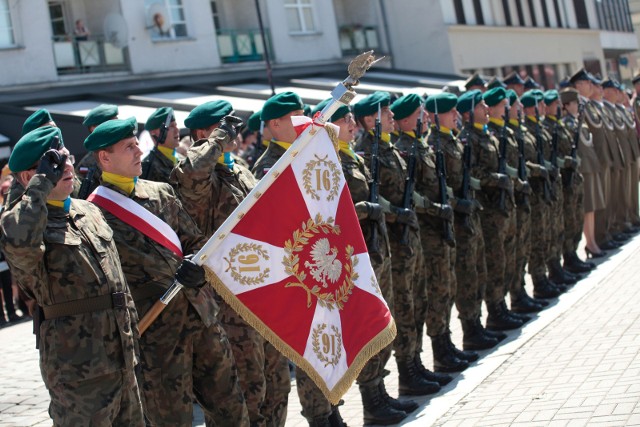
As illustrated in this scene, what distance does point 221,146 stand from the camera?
5945 mm

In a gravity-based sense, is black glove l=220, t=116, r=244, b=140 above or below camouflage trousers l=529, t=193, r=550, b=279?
above

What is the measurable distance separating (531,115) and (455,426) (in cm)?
661

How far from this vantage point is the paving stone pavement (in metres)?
6.61

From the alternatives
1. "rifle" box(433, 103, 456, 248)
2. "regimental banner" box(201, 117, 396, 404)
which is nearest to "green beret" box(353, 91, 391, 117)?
"rifle" box(433, 103, 456, 248)

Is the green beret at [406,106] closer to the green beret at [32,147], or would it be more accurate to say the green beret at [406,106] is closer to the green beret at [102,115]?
the green beret at [102,115]

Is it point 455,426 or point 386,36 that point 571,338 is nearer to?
point 455,426

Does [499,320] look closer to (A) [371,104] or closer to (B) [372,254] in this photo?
(A) [371,104]

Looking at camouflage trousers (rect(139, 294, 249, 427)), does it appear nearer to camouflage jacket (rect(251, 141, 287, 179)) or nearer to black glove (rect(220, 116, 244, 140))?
black glove (rect(220, 116, 244, 140))

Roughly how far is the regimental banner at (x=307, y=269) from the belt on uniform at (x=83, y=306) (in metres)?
0.59

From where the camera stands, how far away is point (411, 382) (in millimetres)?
8141

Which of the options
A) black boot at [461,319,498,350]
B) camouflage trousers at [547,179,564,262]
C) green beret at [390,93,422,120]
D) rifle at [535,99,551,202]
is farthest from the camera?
camouflage trousers at [547,179,564,262]

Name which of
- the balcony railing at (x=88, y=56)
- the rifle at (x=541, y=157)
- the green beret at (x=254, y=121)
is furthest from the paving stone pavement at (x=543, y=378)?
the balcony railing at (x=88, y=56)

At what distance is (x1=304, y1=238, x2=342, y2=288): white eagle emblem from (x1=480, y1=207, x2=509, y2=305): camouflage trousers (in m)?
4.42

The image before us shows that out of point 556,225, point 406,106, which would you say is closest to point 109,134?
point 406,106
